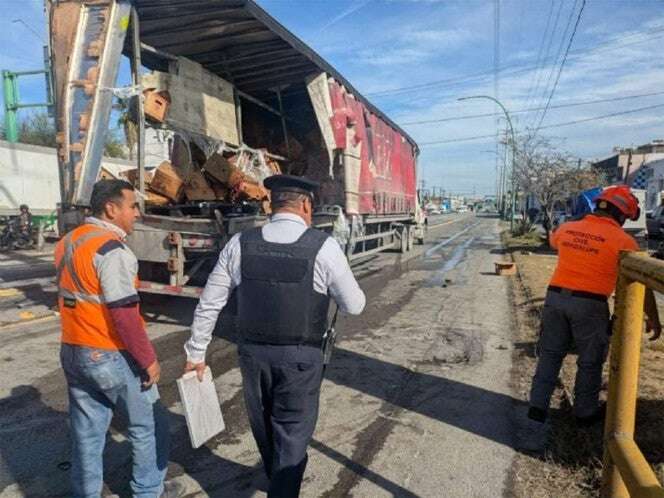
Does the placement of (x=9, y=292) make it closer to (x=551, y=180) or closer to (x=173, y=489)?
(x=173, y=489)

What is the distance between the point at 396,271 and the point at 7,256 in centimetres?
1112

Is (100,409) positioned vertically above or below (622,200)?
below

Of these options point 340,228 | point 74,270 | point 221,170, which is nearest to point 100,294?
point 74,270

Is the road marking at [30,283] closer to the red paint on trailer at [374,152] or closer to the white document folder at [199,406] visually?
the red paint on trailer at [374,152]

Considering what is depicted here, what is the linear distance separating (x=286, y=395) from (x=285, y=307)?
0.42 meters

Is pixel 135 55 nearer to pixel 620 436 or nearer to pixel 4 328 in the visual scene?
pixel 4 328

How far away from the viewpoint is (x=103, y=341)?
257cm

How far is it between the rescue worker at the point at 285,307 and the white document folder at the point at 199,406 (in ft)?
0.87

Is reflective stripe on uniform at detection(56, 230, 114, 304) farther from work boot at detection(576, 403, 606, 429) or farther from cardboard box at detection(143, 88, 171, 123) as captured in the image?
cardboard box at detection(143, 88, 171, 123)

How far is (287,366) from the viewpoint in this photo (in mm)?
2527

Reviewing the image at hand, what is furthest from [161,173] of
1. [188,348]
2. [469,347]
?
[188,348]

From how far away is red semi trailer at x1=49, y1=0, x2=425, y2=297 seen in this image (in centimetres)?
618

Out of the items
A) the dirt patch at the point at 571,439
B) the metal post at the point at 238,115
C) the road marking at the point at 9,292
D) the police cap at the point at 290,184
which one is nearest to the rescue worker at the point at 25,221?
the road marking at the point at 9,292

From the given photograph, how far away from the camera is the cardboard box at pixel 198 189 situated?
24.9ft
